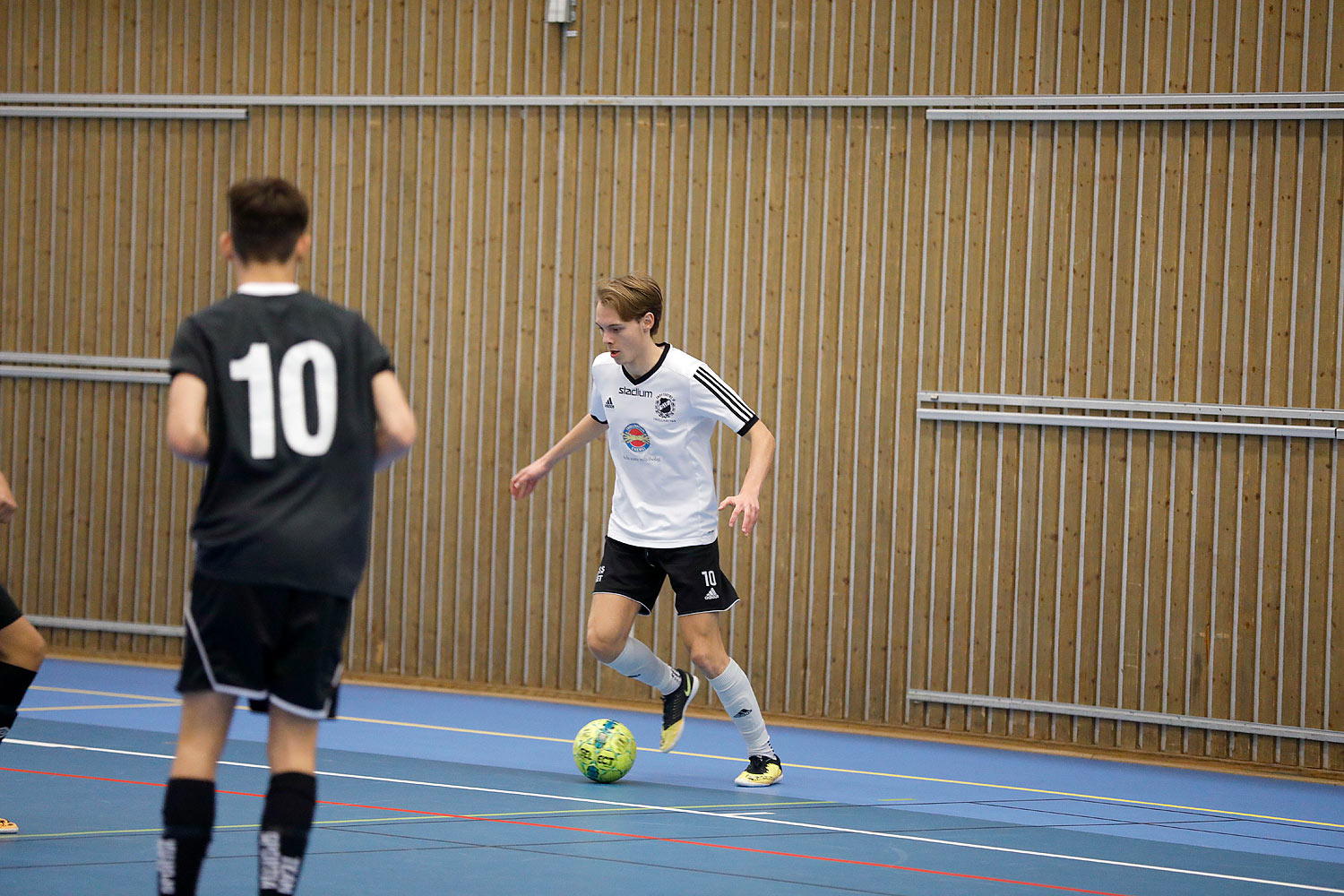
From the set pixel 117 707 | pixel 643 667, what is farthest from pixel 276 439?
pixel 117 707

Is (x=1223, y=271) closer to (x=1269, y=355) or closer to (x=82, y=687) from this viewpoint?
(x=1269, y=355)

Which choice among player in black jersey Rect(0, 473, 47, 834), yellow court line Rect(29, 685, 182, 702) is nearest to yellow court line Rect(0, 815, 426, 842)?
player in black jersey Rect(0, 473, 47, 834)

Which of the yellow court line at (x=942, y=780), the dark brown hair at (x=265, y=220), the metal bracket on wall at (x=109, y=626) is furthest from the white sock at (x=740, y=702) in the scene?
the metal bracket on wall at (x=109, y=626)

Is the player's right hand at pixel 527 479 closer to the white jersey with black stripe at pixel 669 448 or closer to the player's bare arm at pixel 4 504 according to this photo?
the white jersey with black stripe at pixel 669 448

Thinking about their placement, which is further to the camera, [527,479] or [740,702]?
[740,702]

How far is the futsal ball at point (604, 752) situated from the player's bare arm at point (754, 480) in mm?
1073

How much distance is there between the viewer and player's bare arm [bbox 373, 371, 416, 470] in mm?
3578

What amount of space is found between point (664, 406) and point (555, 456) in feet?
1.71

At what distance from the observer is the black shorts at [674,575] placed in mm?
6895

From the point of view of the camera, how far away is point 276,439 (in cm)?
345

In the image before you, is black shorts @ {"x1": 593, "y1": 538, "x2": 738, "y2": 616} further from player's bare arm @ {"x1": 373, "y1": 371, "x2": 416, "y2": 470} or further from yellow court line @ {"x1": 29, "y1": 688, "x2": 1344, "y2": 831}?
player's bare arm @ {"x1": 373, "y1": 371, "x2": 416, "y2": 470}

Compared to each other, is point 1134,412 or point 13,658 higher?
point 1134,412

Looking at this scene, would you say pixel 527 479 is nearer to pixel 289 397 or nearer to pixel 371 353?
pixel 371 353

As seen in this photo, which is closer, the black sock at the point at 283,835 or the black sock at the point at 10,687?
the black sock at the point at 283,835
